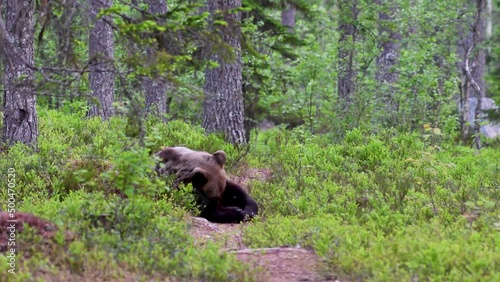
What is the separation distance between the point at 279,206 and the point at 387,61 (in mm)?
13375

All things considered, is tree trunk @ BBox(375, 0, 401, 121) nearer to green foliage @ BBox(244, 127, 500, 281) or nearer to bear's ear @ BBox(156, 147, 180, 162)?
green foliage @ BBox(244, 127, 500, 281)

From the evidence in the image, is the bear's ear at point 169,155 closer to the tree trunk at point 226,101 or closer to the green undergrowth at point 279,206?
the green undergrowth at point 279,206

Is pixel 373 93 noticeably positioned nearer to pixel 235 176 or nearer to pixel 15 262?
pixel 235 176

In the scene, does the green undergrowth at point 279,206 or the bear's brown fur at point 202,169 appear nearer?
the green undergrowth at point 279,206

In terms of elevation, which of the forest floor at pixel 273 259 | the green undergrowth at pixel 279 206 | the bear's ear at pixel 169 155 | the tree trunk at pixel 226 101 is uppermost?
the tree trunk at pixel 226 101

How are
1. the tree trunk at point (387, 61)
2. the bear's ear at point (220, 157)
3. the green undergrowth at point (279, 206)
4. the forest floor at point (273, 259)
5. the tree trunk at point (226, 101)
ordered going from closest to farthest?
1. the green undergrowth at point (279, 206)
2. the forest floor at point (273, 259)
3. the bear's ear at point (220, 157)
4. the tree trunk at point (226, 101)
5. the tree trunk at point (387, 61)

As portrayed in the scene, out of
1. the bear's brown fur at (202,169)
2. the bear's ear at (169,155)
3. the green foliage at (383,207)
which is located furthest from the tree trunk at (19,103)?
the green foliage at (383,207)

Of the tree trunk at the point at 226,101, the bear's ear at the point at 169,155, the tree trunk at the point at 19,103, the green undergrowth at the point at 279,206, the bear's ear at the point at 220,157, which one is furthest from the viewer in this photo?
the tree trunk at the point at 226,101

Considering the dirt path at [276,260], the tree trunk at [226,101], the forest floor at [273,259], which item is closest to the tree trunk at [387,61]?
the tree trunk at [226,101]

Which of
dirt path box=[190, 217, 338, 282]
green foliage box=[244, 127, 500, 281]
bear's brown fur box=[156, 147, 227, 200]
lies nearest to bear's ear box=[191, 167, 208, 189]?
bear's brown fur box=[156, 147, 227, 200]

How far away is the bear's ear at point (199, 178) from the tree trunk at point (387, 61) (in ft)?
26.1

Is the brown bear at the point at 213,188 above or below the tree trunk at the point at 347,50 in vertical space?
below

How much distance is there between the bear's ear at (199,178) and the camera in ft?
32.9

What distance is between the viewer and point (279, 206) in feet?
32.6
